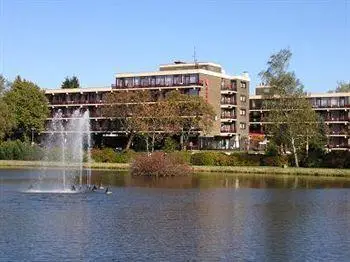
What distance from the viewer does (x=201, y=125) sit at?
11562 centimetres

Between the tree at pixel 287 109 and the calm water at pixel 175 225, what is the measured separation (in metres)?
29.8

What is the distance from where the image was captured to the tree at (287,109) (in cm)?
8938

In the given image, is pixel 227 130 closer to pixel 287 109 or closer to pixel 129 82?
pixel 129 82

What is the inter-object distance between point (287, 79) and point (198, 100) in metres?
24.8

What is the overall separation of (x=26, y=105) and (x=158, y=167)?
167 ft

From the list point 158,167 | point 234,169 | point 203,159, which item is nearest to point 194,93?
point 203,159

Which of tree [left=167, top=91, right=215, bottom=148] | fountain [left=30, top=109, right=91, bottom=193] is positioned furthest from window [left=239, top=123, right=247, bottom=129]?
fountain [left=30, top=109, right=91, bottom=193]

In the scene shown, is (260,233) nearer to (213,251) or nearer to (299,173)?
A: (213,251)

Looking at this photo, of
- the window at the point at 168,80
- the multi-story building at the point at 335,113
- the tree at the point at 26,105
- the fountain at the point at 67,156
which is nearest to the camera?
the fountain at the point at 67,156

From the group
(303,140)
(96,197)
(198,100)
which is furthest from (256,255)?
(198,100)

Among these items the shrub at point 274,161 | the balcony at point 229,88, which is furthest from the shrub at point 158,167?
the balcony at point 229,88

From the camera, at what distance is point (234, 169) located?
90875mm

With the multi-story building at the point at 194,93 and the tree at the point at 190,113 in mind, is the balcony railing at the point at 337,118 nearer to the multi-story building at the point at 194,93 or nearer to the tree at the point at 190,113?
the multi-story building at the point at 194,93

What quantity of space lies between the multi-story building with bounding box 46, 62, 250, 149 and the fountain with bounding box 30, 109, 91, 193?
4.10 metres
